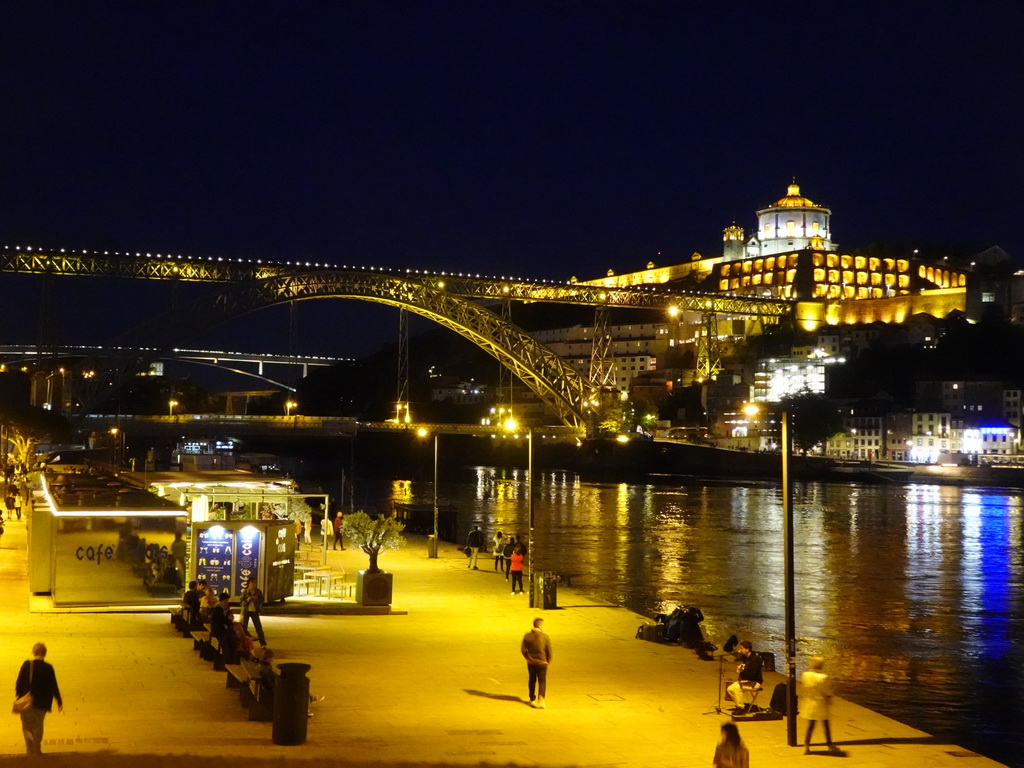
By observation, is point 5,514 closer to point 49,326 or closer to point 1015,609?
point 1015,609

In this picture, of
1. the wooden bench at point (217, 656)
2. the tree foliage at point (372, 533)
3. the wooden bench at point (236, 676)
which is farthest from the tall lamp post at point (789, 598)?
the tree foliage at point (372, 533)

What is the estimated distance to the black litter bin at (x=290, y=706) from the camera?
8.03 meters

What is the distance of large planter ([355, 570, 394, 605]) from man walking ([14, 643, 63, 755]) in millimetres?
8254

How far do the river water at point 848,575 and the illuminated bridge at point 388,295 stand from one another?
10.9 metres

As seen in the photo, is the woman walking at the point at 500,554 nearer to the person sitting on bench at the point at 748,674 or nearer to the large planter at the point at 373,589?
the large planter at the point at 373,589

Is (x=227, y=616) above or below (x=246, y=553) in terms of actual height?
below

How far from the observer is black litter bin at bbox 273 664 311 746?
26.3 ft

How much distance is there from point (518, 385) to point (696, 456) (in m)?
34.0

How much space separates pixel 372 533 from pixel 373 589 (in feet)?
2.77

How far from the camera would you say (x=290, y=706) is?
8031 mm

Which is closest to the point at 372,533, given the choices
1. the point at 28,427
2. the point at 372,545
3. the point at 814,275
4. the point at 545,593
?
the point at 372,545

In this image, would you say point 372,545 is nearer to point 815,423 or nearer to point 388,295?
point 388,295

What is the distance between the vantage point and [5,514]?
27359 mm

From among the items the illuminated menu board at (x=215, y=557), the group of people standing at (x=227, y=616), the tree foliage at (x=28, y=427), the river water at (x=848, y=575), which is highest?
the tree foliage at (x=28, y=427)
